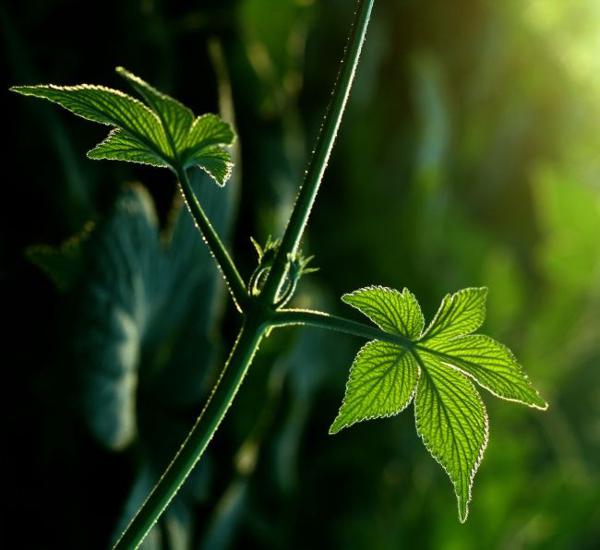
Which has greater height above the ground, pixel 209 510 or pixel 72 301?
pixel 72 301

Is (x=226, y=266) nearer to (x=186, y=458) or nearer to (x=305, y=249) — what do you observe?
(x=186, y=458)

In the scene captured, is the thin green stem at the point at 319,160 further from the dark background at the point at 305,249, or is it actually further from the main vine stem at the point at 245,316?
the dark background at the point at 305,249

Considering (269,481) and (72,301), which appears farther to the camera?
(269,481)

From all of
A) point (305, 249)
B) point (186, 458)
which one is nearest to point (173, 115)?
point (186, 458)

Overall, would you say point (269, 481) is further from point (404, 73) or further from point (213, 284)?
point (404, 73)

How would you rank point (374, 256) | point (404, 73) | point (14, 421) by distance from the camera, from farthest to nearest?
point (404, 73)
point (374, 256)
point (14, 421)

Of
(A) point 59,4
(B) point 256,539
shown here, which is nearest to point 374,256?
(B) point 256,539

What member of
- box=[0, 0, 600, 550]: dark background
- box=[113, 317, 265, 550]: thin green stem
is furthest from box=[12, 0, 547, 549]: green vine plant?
box=[0, 0, 600, 550]: dark background

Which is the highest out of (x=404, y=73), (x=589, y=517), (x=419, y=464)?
(x=404, y=73)
